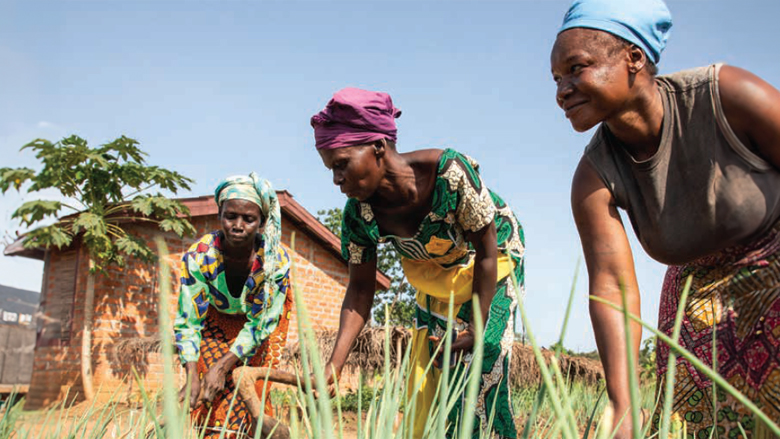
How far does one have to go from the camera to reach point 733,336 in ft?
5.01

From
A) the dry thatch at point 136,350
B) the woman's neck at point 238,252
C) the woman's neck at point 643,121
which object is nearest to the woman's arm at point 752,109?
the woman's neck at point 643,121

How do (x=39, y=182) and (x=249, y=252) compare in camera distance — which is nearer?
(x=249, y=252)

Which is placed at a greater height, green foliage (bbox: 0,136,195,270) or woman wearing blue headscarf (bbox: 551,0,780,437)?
green foliage (bbox: 0,136,195,270)

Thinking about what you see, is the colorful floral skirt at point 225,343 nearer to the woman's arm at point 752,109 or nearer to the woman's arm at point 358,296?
the woman's arm at point 358,296

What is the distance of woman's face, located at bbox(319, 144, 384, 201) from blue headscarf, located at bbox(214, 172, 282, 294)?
0.94 metres

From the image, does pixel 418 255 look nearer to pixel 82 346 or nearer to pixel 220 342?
pixel 220 342

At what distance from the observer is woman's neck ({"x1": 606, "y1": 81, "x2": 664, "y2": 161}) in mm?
1569

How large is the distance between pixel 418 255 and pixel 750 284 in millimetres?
1356

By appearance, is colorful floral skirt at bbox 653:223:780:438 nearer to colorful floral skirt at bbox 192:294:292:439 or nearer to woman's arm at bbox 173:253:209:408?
colorful floral skirt at bbox 192:294:292:439

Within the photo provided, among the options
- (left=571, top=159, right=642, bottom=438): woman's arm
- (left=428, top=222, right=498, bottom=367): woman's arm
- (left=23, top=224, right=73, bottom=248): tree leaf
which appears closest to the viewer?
(left=571, top=159, right=642, bottom=438): woman's arm

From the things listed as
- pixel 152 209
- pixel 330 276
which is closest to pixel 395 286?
pixel 330 276

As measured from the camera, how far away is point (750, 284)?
1.52m

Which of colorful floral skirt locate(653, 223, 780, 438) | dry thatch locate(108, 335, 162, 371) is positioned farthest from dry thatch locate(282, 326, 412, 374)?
colorful floral skirt locate(653, 223, 780, 438)

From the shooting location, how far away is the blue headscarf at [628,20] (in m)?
1.50
